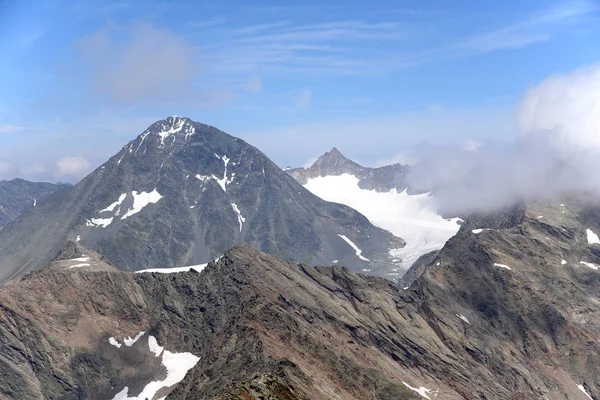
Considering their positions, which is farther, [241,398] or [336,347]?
[336,347]

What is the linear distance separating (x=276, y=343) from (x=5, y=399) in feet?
265

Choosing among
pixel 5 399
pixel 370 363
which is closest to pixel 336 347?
pixel 370 363

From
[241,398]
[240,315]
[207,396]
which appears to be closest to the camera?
[241,398]

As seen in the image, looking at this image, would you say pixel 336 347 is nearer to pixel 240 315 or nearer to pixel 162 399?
pixel 240 315

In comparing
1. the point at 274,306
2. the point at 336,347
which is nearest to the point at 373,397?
the point at 336,347

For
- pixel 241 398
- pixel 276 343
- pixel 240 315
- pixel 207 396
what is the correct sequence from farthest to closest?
1. pixel 240 315
2. pixel 276 343
3. pixel 207 396
4. pixel 241 398

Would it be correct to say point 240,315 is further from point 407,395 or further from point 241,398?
point 241,398

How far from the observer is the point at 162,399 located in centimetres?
19875

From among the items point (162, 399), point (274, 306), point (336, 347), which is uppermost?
point (274, 306)

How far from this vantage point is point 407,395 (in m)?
174

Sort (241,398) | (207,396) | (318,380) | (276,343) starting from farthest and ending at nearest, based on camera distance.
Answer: (276,343) < (318,380) < (207,396) < (241,398)

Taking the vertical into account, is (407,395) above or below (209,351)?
below

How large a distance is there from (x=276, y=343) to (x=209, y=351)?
1806 cm

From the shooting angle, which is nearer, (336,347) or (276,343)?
(276,343)
